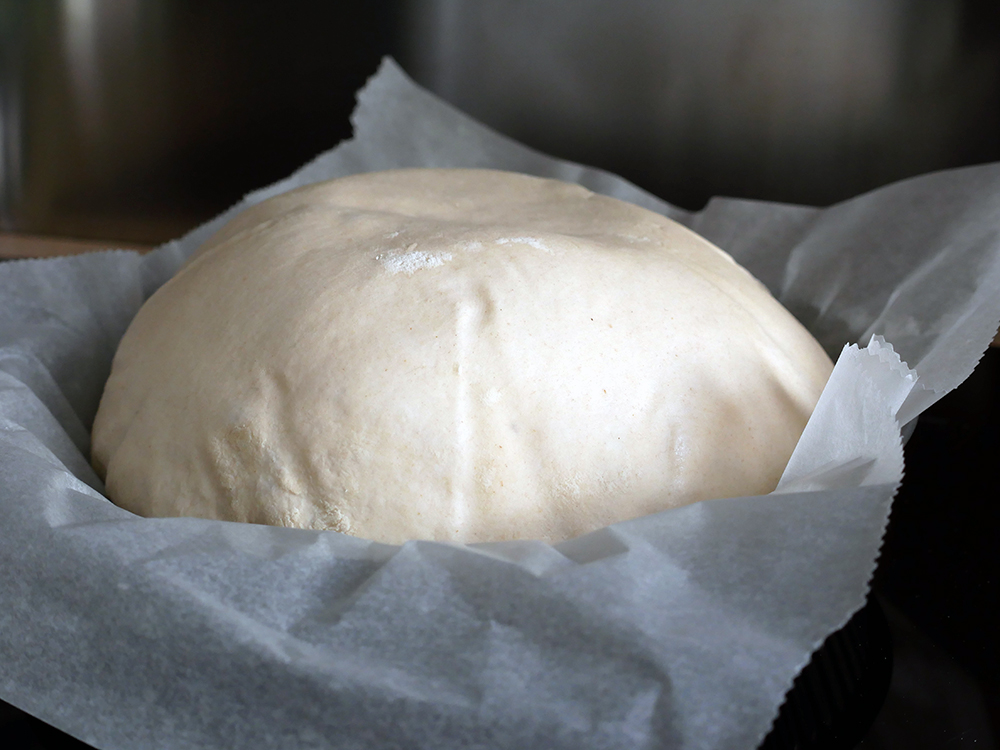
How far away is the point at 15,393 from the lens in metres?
0.68

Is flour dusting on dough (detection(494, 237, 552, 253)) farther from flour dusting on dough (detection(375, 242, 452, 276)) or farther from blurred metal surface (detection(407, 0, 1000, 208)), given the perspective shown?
blurred metal surface (detection(407, 0, 1000, 208))

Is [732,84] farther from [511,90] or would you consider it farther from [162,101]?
[162,101]

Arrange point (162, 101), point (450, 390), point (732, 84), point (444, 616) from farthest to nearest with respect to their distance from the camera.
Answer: point (162, 101) → point (732, 84) → point (450, 390) → point (444, 616)

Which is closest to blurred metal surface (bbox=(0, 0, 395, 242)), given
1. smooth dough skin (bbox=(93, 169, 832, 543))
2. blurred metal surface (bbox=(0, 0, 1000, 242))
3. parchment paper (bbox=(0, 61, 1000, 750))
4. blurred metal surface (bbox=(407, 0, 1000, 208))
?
blurred metal surface (bbox=(0, 0, 1000, 242))

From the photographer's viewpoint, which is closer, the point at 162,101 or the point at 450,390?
the point at 450,390

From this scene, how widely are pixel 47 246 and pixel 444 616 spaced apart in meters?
1.14

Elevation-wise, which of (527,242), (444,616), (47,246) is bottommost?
(47,246)

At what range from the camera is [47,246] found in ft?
4.39

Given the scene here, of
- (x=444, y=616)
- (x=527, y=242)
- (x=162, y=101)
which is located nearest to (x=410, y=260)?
(x=527, y=242)

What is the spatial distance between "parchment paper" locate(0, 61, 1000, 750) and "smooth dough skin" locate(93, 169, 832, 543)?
0.18 ft

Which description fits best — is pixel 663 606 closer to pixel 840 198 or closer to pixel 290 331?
pixel 290 331

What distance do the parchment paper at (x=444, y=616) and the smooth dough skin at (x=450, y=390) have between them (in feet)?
0.18

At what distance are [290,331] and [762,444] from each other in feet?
1.00

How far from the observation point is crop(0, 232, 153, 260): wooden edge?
4.36 feet
